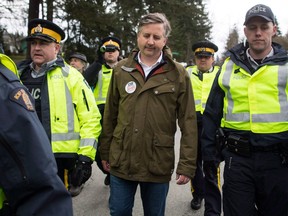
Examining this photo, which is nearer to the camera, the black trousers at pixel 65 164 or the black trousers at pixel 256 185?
the black trousers at pixel 256 185

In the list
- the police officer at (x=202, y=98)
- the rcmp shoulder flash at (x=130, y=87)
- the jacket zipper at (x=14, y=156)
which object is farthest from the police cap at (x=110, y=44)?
the jacket zipper at (x=14, y=156)

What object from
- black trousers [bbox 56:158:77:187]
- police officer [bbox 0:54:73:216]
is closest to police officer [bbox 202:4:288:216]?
black trousers [bbox 56:158:77:187]

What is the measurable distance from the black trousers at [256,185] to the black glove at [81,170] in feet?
3.91

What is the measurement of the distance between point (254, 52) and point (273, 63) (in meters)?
0.23

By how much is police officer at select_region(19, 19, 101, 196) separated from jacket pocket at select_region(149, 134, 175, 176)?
558 millimetres

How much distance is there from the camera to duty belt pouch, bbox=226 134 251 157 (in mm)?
2578

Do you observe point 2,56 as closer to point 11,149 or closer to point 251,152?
point 11,149

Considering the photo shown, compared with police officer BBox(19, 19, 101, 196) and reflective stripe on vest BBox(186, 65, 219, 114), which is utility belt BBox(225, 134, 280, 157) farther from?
reflective stripe on vest BBox(186, 65, 219, 114)

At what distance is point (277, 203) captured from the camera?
8.48 ft

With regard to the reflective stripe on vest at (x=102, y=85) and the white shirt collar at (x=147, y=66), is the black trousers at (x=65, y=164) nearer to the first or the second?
the white shirt collar at (x=147, y=66)

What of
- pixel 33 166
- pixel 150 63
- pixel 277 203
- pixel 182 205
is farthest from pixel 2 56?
pixel 182 205

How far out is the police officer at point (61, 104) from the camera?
273 centimetres

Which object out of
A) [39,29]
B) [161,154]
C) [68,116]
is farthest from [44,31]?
[161,154]

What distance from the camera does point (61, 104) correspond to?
2760 millimetres
